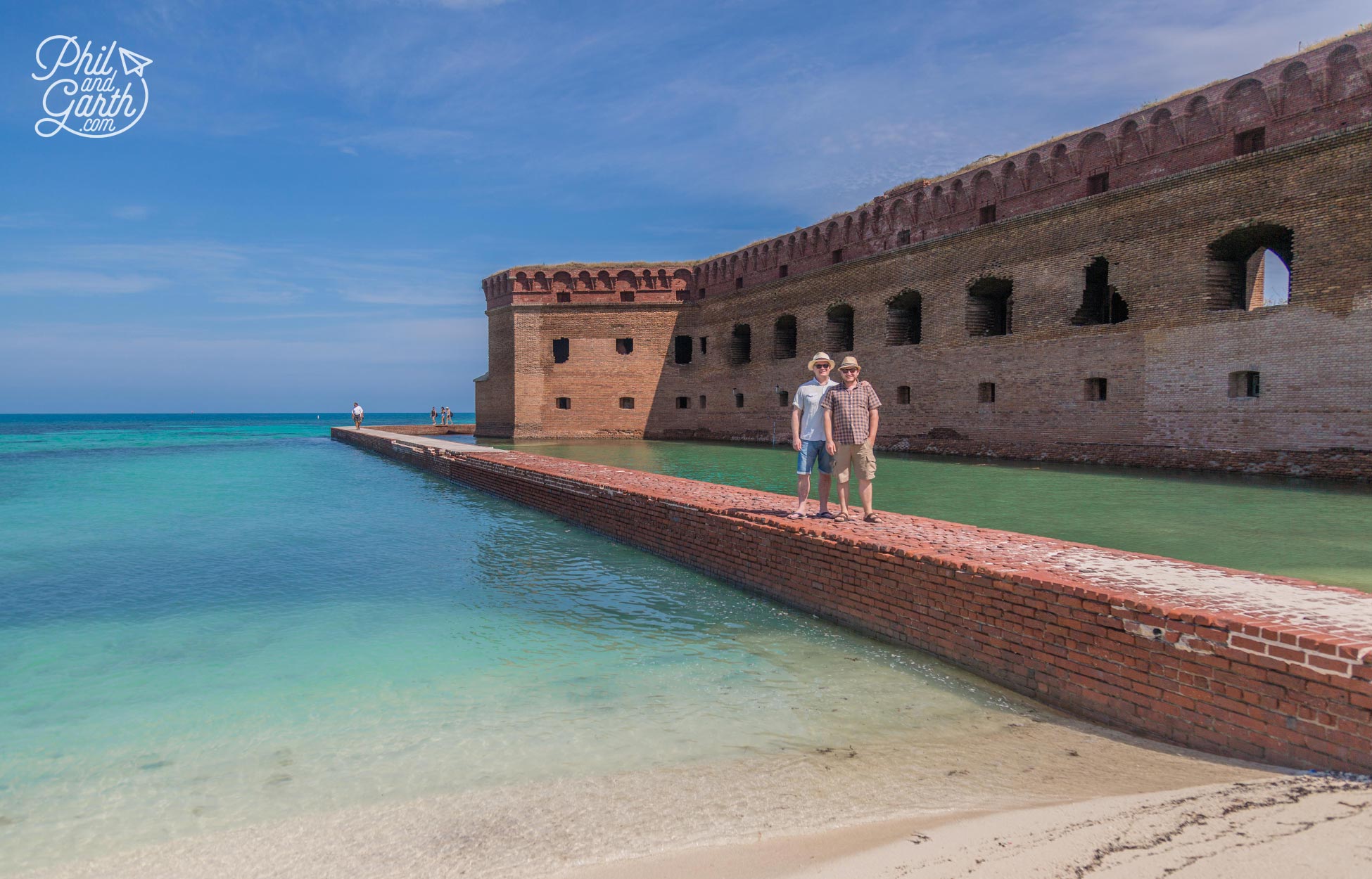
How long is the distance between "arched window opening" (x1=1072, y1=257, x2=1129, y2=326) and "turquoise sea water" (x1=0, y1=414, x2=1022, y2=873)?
1193 cm

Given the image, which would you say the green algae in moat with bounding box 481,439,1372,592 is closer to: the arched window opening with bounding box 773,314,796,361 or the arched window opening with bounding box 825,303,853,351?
the arched window opening with bounding box 825,303,853,351

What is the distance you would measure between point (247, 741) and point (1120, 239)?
619 inches

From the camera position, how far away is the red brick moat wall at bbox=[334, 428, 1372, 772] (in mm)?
2686

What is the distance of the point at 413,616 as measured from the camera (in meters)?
5.97

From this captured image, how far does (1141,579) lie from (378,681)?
4183 millimetres

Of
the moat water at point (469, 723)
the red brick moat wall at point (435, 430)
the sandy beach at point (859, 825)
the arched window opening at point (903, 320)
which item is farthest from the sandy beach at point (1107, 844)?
the red brick moat wall at point (435, 430)

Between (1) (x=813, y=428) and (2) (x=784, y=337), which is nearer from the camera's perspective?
(1) (x=813, y=428)

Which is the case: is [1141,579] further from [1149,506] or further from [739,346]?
[739,346]

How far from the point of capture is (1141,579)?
12.7ft

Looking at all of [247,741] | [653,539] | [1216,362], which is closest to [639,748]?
[247,741]

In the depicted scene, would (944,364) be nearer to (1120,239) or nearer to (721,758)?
(1120,239)

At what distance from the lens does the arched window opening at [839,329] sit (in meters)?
22.5

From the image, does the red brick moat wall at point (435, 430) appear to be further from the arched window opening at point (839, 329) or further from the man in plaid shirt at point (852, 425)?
the man in plaid shirt at point (852, 425)

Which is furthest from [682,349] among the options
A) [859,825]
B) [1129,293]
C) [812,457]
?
[859,825]
